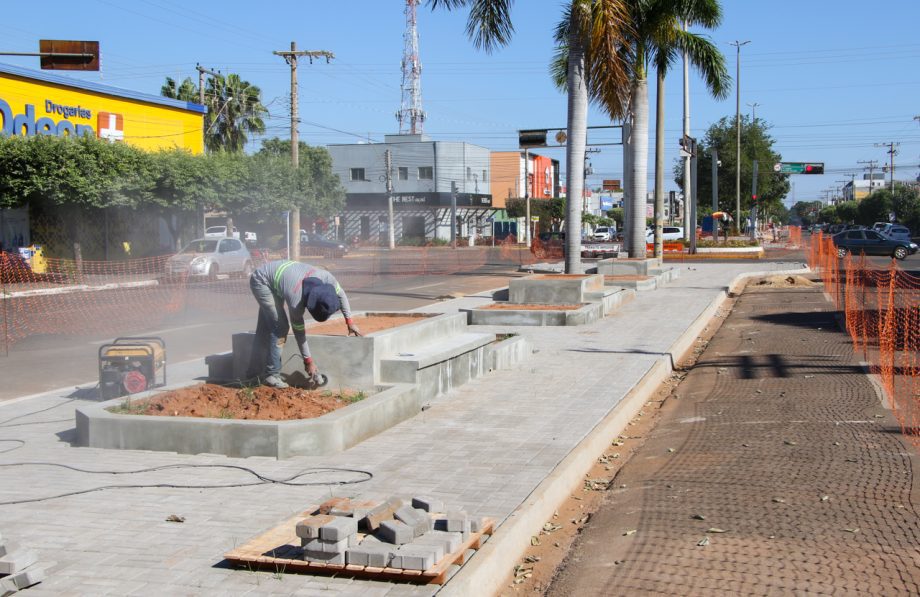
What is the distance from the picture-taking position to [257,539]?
536 centimetres

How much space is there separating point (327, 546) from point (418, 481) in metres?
2.03

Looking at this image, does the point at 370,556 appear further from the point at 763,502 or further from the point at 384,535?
the point at 763,502

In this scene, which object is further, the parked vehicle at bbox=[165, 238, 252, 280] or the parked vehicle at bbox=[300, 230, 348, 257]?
the parked vehicle at bbox=[300, 230, 348, 257]

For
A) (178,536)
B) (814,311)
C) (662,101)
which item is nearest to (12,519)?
(178,536)

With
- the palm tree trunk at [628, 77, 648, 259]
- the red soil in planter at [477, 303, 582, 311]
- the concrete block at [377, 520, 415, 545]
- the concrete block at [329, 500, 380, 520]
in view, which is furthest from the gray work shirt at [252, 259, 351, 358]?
the palm tree trunk at [628, 77, 648, 259]

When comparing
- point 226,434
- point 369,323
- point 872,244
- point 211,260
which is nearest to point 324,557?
point 226,434

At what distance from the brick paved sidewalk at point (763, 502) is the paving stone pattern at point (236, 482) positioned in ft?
2.45

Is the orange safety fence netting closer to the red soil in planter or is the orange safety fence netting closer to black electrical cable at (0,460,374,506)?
black electrical cable at (0,460,374,506)

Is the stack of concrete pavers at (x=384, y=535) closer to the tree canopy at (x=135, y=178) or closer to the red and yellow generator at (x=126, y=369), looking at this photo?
the red and yellow generator at (x=126, y=369)

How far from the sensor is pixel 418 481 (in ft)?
22.5

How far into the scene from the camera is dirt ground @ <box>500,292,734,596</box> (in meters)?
5.43

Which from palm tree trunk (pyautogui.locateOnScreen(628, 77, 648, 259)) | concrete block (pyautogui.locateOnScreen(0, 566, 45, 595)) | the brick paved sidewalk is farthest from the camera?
palm tree trunk (pyautogui.locateOnScreen(628, 77, 648, 259))

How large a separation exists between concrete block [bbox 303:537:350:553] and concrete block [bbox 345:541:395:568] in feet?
0.12

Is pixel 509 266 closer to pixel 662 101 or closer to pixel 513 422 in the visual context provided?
pixel 662 101
